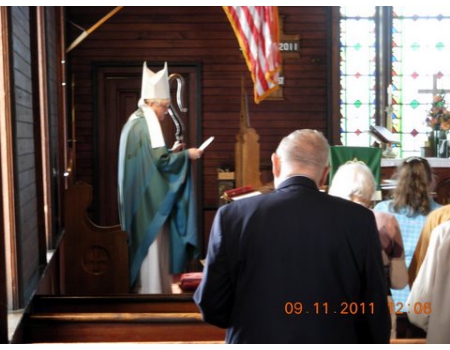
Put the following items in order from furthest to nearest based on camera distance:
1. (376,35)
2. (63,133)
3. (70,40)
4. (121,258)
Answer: (376,35), (70,40), (63,133), (121,258)

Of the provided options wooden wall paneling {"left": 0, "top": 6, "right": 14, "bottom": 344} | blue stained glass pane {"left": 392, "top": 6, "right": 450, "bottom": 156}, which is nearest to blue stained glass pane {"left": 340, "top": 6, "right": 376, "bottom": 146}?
blue stained glass pane {"left": 392, "top": 6, "right": 450, "bottom": 156}

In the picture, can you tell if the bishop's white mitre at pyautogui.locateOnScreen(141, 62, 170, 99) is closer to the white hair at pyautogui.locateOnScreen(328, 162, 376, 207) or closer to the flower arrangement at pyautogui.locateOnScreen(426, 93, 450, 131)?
the white hair at pyautogui.locateOnScreen(328, 162, 376, 207)

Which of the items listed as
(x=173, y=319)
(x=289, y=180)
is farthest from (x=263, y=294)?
(x=173, y=319)

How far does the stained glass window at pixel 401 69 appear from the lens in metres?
10.7

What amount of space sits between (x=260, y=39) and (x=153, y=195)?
171 cm

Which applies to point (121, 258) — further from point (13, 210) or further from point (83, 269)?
point (13, 210)

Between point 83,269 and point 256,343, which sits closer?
point 256,343

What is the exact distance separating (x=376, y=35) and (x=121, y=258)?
5518 millimetres

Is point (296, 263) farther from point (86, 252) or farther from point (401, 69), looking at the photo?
point (401, 69)

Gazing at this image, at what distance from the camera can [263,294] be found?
9.30 feet

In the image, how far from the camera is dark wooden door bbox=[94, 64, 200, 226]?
9953 millimetres

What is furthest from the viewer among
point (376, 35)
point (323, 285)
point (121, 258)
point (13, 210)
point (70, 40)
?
point (376, 35)

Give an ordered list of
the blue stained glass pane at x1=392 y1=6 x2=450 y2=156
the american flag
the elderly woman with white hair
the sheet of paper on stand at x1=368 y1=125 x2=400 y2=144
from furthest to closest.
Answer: the blue stained glass pane at x1=392 y1=6 x2=450 y2=156
the sheet of paper on stand at x1=368 y1=125 x2=400 y2=144
the american flag
the elderly woman with white hair

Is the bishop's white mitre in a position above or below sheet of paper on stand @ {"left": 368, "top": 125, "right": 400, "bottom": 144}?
above
